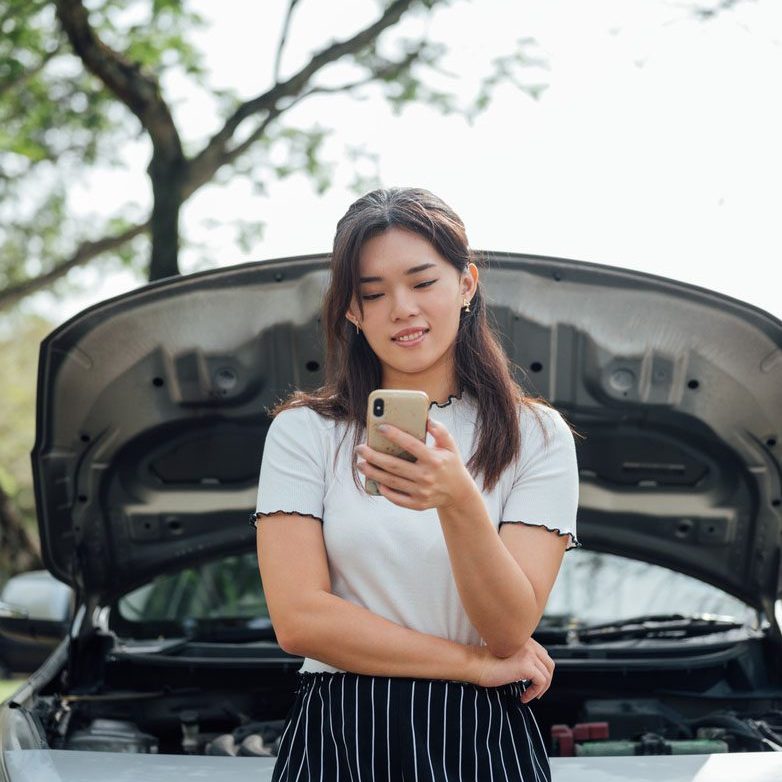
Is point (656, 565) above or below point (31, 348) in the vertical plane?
below

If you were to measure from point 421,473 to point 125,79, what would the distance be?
23.5ft

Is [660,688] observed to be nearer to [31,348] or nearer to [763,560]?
[763,560]

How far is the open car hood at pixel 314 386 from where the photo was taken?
2805 millimetres

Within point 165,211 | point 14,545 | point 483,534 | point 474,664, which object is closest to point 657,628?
point 474,664

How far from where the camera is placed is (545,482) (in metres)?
1.68

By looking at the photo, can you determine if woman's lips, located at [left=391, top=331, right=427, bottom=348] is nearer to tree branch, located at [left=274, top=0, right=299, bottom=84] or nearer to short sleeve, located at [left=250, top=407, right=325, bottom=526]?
short sleeve, located at [left=250, top=407, right=325, bottom=526]

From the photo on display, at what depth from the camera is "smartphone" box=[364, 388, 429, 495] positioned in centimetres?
145

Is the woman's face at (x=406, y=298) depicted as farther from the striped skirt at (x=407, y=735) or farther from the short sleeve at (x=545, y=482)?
the striped skirt at (x=407, y=735)

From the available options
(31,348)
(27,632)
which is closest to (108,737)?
(27,632)

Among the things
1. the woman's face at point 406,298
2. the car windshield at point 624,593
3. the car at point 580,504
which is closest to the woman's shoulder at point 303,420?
the woman's face at point 406,298

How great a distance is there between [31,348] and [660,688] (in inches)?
1113

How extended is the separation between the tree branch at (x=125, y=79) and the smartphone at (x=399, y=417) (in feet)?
22.7

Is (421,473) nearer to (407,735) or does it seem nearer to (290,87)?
(407,735)

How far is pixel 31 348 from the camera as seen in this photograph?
29.4 m
